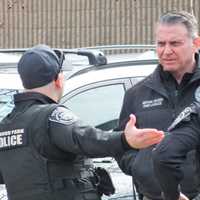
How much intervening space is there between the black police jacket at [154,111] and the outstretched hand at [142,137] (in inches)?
15.2

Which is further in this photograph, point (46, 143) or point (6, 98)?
point (6, 98)

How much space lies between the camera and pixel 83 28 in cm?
1256

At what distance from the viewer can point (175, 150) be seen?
8.84 feet

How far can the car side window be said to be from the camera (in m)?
4.28

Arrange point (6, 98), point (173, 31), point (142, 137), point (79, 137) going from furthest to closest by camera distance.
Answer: point (6, 98) < point (173, 31) < point (79, 137) < point (142, 137)

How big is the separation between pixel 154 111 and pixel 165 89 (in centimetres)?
12

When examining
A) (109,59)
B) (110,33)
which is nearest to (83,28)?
(110,33)

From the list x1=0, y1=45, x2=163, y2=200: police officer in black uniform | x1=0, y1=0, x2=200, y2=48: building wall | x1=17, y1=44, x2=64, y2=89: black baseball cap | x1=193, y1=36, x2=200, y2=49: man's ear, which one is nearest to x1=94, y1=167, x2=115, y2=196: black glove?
x1=0, y1=45, x2=163, y2=200: police officer in black uniform

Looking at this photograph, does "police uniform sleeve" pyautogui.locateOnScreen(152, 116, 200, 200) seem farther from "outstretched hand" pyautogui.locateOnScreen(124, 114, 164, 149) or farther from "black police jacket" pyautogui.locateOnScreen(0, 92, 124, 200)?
"black police jacket" pyautogui.locateOnScreen(0, 92, 124, 200)

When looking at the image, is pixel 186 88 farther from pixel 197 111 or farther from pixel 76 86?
pixel 76 86

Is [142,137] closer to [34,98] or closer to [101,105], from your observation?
[34,98]

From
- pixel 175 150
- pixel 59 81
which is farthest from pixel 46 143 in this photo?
pixel 175 150

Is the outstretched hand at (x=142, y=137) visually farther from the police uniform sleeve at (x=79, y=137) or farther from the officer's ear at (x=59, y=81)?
the officer's ear at (x=59, y=81)

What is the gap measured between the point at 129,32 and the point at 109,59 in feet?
25.0
